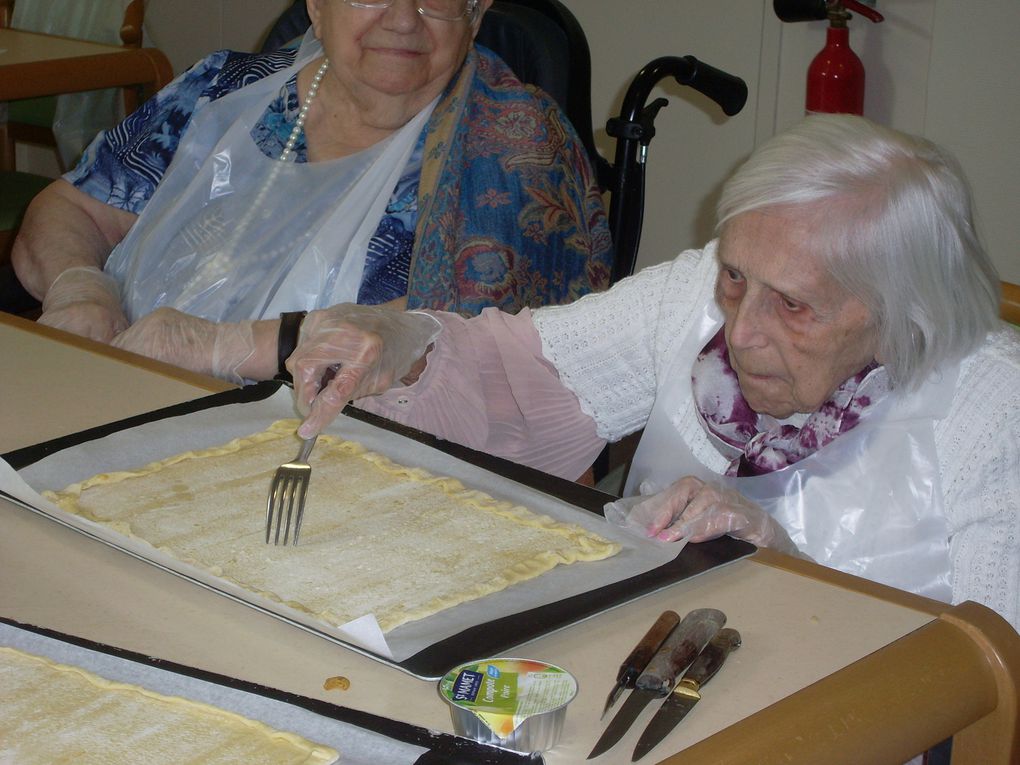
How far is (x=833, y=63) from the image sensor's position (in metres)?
2.73

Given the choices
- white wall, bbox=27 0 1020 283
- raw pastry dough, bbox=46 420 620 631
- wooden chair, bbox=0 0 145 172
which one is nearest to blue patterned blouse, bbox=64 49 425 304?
raw pastry dough, bbox=46 420 620 631

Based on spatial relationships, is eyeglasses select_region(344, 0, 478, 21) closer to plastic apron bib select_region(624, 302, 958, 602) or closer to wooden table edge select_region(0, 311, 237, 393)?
wooden table edge select_region(0, 311, 237, 393)

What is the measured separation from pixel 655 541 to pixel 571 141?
113cm

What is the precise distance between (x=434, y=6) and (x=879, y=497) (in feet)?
3.70

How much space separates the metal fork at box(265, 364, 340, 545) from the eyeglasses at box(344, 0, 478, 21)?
3.40ft

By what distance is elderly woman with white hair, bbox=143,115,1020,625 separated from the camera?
45.8 inches

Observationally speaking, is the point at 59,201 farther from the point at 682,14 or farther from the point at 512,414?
the point at 682,14

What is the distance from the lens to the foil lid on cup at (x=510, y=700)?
2.39 feet

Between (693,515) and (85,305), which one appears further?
(85,305)

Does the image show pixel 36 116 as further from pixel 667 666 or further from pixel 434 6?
pixel 667 666

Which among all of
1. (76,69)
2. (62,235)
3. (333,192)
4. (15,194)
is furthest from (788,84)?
(15,194)

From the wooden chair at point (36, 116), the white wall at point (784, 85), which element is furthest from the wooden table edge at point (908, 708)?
the wooden chair at point (36, 116)

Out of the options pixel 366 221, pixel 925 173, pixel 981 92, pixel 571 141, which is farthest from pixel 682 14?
pixel 925 173

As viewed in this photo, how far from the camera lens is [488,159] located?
1.93m
